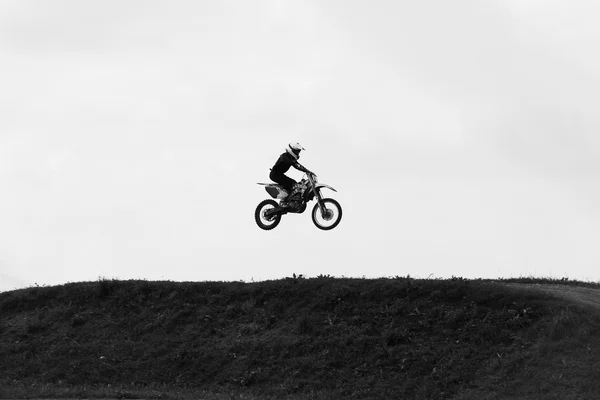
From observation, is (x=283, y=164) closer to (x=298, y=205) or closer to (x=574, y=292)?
(x=298, y=205)

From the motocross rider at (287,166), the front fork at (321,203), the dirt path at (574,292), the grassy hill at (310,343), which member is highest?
the motocross rider at (287,166)

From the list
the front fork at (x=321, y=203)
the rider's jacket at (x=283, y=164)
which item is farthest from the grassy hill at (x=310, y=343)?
the rider's jacket at (x=283, y=164)

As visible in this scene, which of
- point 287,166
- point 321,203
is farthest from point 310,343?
point 287,166

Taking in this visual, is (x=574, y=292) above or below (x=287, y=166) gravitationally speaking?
below

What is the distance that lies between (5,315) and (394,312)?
1281 centimetres

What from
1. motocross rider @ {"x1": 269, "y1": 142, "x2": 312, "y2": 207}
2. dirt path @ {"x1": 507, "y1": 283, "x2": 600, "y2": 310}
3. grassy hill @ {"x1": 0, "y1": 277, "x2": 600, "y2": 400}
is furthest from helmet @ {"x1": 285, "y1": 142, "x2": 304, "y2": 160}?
dirt path @ {"x1": 507, "y1": 283, "x2": 600, "y2": 310}

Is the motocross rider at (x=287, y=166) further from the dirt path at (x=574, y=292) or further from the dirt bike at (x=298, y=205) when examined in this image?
the dirt path at (x=574, y=292)

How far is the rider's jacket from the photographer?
25391mm

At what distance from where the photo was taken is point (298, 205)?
1006 inches

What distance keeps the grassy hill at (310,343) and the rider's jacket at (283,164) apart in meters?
3.10

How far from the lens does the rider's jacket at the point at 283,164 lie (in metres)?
25.4

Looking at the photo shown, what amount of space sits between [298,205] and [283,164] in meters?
1.20

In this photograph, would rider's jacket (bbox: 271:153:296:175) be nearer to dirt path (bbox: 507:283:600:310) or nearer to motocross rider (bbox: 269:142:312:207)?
motocross rider (bbox: 269:142:312:207)

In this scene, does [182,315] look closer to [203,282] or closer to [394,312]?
[203,282]
